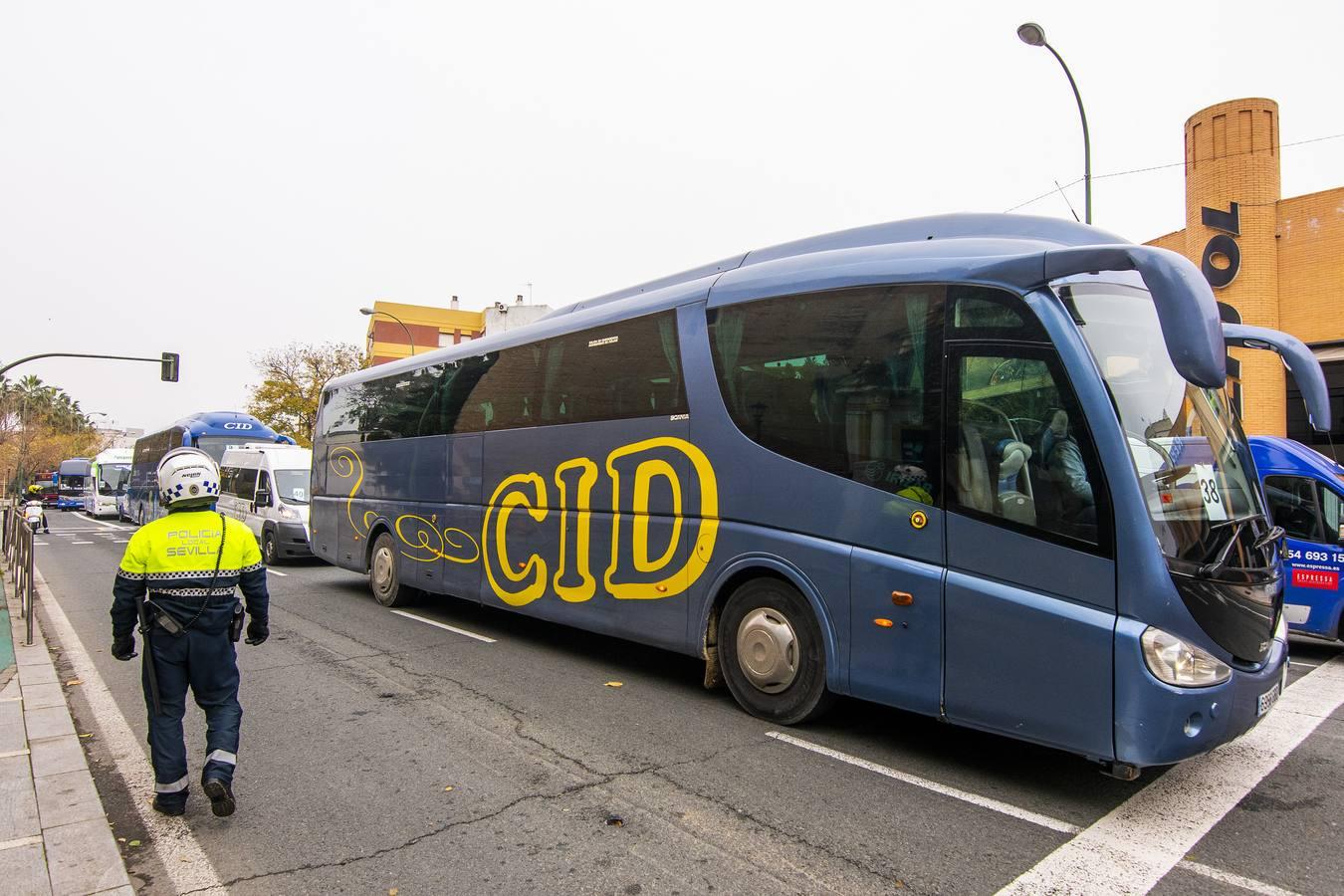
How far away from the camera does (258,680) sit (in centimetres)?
704

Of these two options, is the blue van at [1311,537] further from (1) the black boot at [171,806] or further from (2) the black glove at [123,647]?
(2) the black glove at [123,647]

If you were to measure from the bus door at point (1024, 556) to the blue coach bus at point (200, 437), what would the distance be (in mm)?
23966

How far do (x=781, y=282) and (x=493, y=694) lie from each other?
398cm

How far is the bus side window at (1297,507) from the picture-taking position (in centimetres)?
858

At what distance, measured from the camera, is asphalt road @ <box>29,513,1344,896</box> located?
3574 mm

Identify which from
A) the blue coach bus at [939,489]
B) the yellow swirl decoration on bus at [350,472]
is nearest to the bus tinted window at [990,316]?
the blue coach bus at [939,489]

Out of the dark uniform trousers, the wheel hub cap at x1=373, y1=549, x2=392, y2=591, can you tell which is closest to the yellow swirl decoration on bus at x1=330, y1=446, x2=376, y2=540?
the wheel hub cap at x1=373, y1=549, x2=392, y2=591

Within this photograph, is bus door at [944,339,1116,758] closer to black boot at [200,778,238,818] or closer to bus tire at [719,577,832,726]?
bus tire at [719,577,832,726]

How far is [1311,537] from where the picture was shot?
860 cm

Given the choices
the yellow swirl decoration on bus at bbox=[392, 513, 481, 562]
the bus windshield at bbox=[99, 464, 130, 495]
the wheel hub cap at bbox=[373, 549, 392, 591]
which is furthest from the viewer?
the bus windshield at bbox=[99, 464, 130, 495]

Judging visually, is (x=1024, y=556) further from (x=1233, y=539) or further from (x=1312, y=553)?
(x=1312, y=553)

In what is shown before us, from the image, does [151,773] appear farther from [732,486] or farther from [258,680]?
[732,486]

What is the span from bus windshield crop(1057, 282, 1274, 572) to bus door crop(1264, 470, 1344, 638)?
4.93m

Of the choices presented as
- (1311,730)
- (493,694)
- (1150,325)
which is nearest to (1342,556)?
(1311,730)
